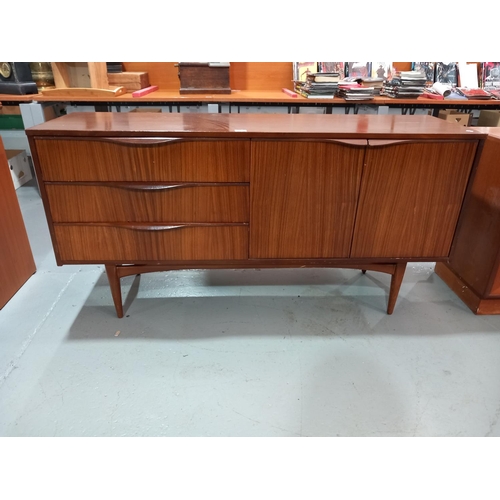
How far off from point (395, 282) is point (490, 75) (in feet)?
7.63

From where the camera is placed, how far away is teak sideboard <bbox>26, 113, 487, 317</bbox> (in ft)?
4.53

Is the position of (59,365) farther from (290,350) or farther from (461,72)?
(461,72)

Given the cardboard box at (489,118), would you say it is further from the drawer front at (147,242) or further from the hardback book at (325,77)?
the drawer front at (147,242)

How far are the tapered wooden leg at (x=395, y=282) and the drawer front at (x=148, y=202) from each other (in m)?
0.73

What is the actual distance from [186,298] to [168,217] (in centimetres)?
57

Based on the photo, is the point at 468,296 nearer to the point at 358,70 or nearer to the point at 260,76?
the point at 358,70

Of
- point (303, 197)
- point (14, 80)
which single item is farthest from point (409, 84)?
point (14, 80)

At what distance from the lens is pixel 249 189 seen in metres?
1.46

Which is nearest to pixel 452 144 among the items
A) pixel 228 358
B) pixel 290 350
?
pixel 290 350

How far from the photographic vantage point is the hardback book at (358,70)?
302 centimetres

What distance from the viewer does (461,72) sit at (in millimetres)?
3002

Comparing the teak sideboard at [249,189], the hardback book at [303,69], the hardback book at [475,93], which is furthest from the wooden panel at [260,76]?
the teak sideboard at [249,189]

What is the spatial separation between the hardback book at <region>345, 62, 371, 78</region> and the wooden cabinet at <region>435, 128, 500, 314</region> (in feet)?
4.84

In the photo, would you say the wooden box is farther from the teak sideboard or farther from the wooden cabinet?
the wooden cabinet
